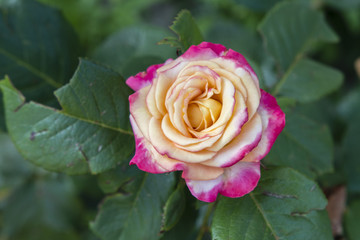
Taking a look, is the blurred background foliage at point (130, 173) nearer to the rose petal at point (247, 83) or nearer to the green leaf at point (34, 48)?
the green leaf at point (34, 48)

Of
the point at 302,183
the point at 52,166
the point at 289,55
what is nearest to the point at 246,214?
the point at 302,183

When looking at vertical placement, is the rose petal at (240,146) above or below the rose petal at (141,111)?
below

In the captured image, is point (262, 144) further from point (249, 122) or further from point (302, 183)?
point (302, 183)

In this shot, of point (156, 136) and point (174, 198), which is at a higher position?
point (156, 136)

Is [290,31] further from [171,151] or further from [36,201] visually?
[36,201]

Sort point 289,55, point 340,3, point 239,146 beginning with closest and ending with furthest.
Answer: point 239,146 < point 289,55 < point 340,3

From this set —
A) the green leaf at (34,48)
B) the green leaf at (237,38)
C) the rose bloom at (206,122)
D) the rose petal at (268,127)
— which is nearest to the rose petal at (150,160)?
the rose bloom at (206,122)

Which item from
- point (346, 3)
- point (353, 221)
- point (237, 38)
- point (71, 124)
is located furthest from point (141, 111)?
point (346, 3)
